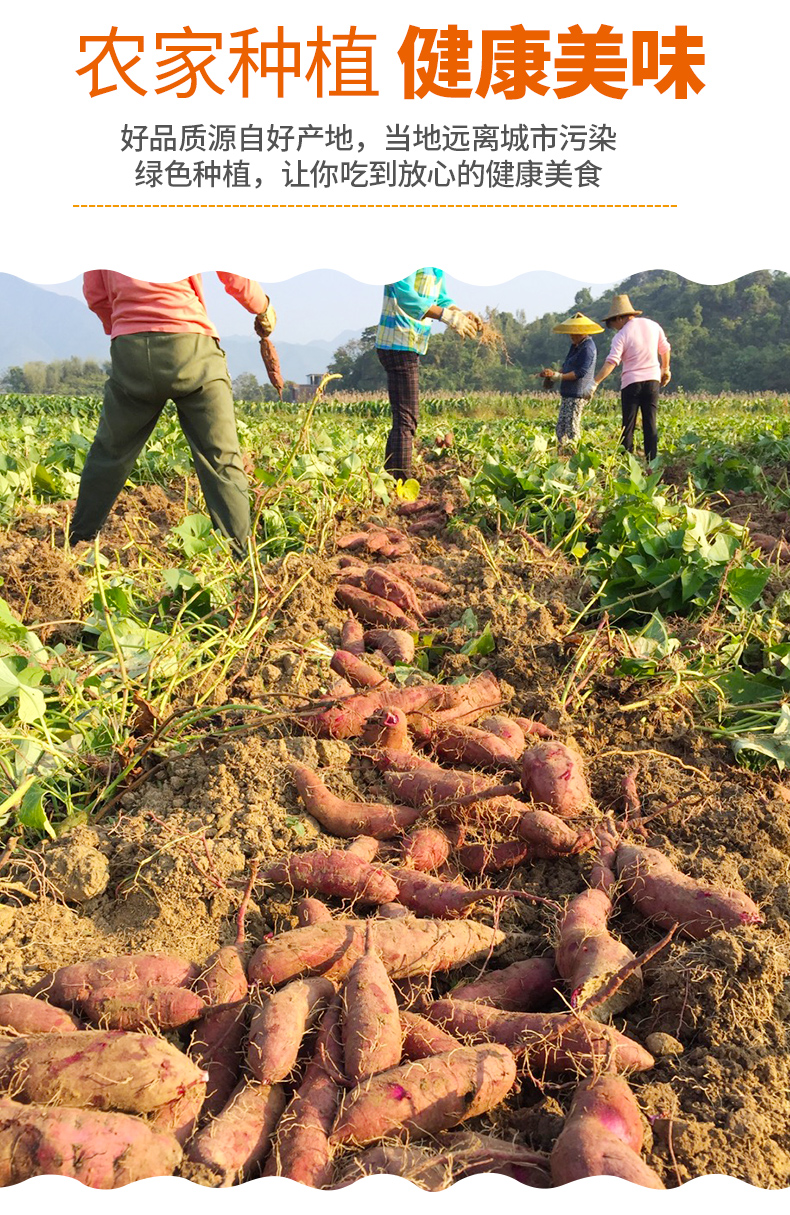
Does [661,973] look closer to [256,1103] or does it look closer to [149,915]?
[256,1103]

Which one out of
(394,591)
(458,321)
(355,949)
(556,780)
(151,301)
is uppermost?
(458,321)

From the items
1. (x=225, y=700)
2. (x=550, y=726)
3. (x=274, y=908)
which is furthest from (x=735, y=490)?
(x=274, y=908)

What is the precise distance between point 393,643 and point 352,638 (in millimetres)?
164

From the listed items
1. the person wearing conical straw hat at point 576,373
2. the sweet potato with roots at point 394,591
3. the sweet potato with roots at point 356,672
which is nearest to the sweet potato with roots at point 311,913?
the sweet potato with roots at point 356,672

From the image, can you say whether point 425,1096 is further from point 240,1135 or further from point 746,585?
point 746,585

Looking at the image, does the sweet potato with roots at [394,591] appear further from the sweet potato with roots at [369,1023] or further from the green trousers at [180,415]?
the sweet potato with roots at [369,1023]

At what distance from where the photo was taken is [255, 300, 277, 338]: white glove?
4.12 m

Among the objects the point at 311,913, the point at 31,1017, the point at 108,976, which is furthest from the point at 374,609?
the point at 31,1017

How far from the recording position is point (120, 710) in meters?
2.39

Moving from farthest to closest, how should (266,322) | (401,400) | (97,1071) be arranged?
(401,400), (266,322), (97,1071)

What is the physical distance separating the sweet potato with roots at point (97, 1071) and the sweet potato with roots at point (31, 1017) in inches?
2.2

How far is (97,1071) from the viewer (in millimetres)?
1396

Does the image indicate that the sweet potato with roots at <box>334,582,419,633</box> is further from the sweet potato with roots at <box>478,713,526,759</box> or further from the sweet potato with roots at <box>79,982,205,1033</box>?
the sweet potato with roots at <box>79,982,205,1033</box>

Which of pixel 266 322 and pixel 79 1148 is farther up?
A: pixel 266 322
